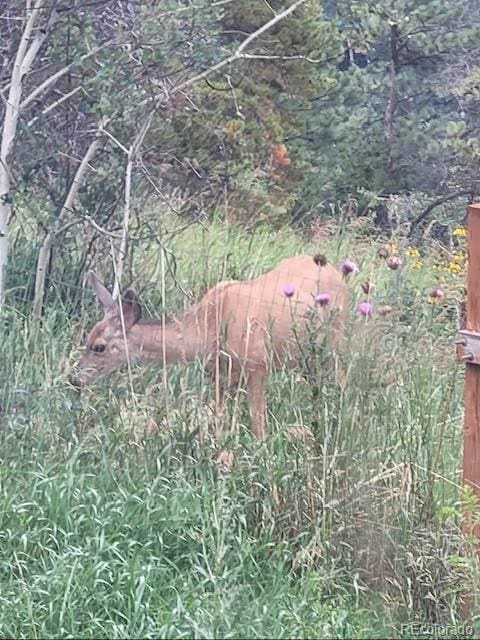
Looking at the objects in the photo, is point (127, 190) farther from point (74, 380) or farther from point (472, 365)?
point (472, 365)

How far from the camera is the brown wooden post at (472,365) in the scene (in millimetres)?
4246

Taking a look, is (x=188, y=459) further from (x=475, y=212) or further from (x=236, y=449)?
(x=475, y=212)

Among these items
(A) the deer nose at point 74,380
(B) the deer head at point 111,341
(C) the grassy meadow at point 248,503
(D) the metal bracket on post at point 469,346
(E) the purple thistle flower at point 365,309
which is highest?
(E) the purple thistle flower at point 365,309

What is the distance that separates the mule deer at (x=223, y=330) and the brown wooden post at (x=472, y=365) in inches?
49.0

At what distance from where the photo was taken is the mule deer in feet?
18.7

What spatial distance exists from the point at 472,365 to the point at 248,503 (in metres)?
1.05

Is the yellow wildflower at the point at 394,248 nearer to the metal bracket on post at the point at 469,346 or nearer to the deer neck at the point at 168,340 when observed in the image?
the deer neck at the point at 168,340

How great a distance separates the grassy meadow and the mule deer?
0.73ft

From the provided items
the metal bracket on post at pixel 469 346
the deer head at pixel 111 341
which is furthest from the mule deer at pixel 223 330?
the metal bracket on post at pixel 469 346

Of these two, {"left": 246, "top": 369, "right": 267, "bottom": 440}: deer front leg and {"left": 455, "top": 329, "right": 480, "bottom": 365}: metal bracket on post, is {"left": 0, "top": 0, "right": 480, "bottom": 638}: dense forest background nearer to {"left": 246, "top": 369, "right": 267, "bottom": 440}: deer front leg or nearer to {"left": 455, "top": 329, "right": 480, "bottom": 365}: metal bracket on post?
{"left": 246, "top": 369, "right": 267, "bottom": 440}: deer front leg

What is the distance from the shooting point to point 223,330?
6.00 metres

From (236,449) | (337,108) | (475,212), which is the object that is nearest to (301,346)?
(236,449)

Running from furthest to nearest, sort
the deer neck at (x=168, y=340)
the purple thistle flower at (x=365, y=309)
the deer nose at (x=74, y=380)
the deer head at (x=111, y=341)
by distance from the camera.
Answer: the deer head at (x=111, y=341) → the deer neck at (x=168, y=340) → the deer nose at (x=74, y=380) → the purple thistle flower at (x=365, y=309)

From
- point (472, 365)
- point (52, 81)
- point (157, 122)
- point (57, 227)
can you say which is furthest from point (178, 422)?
point (157, 122)
